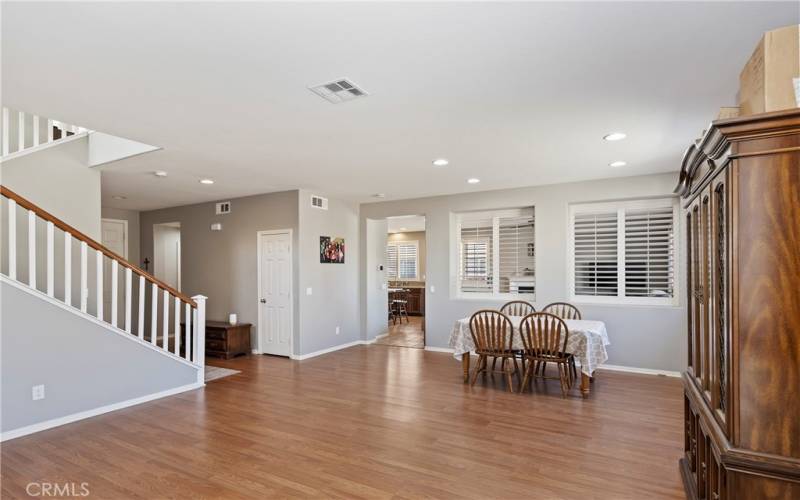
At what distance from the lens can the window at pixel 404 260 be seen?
1254 centimetres

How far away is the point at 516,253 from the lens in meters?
6.56

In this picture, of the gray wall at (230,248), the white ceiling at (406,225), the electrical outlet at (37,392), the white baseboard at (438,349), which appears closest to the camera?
the electrical outlet at (37,392)

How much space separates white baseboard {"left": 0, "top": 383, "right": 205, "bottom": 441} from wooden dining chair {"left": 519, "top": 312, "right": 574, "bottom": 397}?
380cm

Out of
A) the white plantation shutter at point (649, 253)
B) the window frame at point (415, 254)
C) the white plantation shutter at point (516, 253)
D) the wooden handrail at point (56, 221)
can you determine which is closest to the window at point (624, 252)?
the white plantation shutter at point (649, 253)

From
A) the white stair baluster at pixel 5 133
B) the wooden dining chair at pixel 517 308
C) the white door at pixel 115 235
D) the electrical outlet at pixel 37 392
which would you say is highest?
the white stair baluster at pixel 5 133

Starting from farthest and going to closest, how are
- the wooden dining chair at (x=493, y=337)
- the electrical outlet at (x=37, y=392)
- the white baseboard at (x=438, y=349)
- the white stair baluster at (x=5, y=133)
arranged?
the white baseboard at (x=438, y=349)
the wooden dining chair at (x=493, y=337)
the white stair baluster at (x=5, y=133)
the electrical outlet at (x=37, y=392)

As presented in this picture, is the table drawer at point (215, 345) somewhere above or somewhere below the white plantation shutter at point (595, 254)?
below

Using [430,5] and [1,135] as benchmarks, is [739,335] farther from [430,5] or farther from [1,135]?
[1,135]

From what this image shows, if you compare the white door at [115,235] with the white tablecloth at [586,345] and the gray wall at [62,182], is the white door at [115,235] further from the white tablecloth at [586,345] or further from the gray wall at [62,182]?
the white tablecloth at [586,345]

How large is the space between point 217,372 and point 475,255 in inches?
165

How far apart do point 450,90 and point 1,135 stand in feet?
15.7

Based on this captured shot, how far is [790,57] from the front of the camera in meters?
1.52

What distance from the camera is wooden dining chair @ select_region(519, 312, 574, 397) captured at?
14.8 ft

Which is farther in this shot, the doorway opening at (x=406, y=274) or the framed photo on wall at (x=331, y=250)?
the doorway opening at (x=406, y=274)
